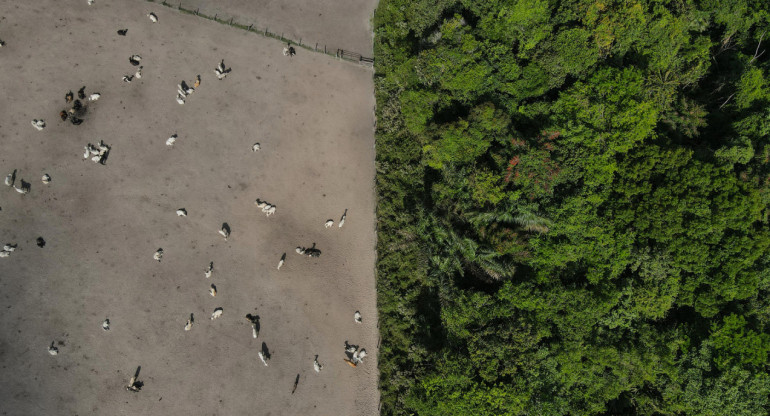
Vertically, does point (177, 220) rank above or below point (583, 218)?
below

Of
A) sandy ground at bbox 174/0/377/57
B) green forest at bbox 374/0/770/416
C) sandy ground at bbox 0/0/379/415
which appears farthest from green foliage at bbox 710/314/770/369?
sandy ground at bbox 174/0/377/57

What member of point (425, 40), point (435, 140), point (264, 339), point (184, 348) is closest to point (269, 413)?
point (264, 339)

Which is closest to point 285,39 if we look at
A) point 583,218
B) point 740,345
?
point 583,218

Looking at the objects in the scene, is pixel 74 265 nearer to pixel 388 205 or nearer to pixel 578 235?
pixel 388 205

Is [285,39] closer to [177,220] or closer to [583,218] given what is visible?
[177,220]

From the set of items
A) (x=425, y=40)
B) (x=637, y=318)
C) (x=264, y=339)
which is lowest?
(x=264, y=339)

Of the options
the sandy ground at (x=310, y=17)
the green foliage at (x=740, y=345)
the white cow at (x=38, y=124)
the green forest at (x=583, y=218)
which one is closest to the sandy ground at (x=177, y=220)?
the white cow at (x=38, y=124)
